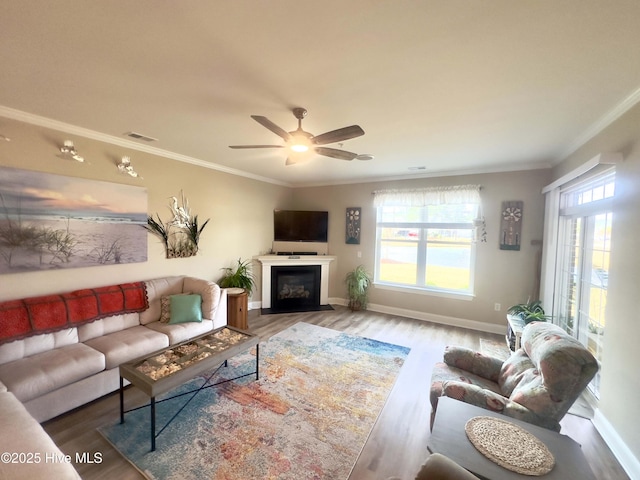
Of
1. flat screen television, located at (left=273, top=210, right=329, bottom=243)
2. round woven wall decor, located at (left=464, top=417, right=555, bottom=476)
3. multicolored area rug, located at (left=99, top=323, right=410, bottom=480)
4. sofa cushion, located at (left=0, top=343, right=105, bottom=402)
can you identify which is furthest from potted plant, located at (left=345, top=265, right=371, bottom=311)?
sofa cushion, located at (left=0, top=343, right=105, bottom=402)

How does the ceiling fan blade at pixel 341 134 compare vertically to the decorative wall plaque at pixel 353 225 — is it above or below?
above

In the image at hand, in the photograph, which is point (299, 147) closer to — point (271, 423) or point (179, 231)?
point (271, 423)

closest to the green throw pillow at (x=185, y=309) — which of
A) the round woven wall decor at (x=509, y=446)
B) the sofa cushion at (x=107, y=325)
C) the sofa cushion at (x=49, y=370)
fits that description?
the sofa cushion at (x=107, y=325)

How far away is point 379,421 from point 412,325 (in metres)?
2.41

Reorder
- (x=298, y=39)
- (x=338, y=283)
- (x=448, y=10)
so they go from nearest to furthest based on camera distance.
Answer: (x=448, y=10) < (x=298, y=39) < (x=338, y=283)

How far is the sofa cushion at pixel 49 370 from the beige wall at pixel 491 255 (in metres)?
4.17

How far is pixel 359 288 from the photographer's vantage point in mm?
4930

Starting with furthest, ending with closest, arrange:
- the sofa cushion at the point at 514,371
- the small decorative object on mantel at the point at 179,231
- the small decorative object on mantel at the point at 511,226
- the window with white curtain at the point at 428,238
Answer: the window with white curtain at the point at 428,238
the small decorative object on mantel at the point at 511,226
the small decorative object on mantel at the point at 179,231
the sofa cushion at the point at 514,371

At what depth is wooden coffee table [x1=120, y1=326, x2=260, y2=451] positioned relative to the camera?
1831 mm

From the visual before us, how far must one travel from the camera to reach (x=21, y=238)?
245 centimetres

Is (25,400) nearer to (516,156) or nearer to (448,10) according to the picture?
(448,10)

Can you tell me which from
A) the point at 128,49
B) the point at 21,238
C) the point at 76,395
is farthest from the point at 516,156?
the point at 21,238

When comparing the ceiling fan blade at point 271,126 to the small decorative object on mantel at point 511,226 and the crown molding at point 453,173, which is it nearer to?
the crown molding at point 453,173

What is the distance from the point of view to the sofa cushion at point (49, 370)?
1.88 meters
